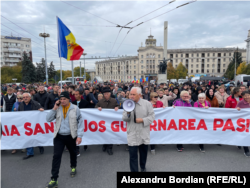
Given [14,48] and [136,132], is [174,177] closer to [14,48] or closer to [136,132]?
[136,132]

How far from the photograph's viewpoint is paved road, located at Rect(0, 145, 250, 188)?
336 centimetres

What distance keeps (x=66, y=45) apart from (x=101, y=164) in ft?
11.7

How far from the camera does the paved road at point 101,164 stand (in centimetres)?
336

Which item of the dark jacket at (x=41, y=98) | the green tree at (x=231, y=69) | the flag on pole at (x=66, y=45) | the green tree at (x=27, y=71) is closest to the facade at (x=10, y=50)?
the green tree at (x=27, y=71)

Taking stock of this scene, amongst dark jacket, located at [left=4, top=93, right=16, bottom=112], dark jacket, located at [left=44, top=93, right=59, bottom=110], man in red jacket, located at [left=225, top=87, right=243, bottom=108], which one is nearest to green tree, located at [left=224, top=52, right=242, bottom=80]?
man in red jacket, located at [left=225, top=87, right=243, bottom=108]

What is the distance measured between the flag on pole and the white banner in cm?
182

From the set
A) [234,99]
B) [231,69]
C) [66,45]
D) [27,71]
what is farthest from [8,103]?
[231,69]

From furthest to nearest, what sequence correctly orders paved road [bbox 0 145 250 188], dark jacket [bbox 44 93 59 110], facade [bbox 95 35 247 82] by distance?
facade [bbox 95 35 247 82]
dark jacket [bbox 44 93 59 110]
paved road [bbox 0 145 250 188]

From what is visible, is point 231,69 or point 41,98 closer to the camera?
point 41,98

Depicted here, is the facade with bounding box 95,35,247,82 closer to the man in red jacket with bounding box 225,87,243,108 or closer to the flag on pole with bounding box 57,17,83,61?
the man in red jacket with bounding box 225,87,243,108

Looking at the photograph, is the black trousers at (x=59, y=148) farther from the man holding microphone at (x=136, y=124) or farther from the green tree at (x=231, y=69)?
the green tree at (x=231, y=69)

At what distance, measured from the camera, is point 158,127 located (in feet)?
15.9

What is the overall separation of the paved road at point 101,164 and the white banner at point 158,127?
11.2 inches

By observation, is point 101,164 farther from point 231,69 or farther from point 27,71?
point 231,69
